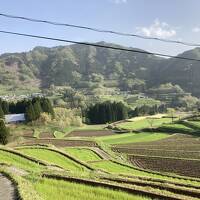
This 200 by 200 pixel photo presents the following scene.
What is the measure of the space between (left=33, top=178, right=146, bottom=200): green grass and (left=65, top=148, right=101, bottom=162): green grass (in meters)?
29.1

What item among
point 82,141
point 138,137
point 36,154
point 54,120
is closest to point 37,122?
point 54,120

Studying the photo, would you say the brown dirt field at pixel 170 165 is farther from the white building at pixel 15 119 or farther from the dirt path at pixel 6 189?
the white building at pixel 15 119

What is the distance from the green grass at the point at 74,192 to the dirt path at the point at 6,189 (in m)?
1.17

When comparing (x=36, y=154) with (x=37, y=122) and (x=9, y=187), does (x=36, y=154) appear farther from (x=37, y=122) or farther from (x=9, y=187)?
(x=37, y=122)

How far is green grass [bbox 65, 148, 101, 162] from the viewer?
50678 mm

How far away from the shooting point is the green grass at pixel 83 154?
166ft

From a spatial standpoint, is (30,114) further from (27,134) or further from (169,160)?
(169,160)

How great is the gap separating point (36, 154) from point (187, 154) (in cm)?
2403

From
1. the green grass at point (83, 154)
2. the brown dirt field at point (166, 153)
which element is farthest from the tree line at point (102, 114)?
the green grass at point (83, 154)

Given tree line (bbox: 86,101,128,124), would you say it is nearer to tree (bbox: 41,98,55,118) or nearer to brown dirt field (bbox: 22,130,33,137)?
tree (bbox: 41,98,55,118)

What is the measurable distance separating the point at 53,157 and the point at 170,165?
50.1ft

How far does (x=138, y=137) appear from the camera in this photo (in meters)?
95.5

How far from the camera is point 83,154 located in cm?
5278

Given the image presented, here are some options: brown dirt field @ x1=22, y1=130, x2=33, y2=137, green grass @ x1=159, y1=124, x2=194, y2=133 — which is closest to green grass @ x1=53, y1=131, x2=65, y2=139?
brown dirt field @ x1=22, y1=130, x2=33, y2=137
